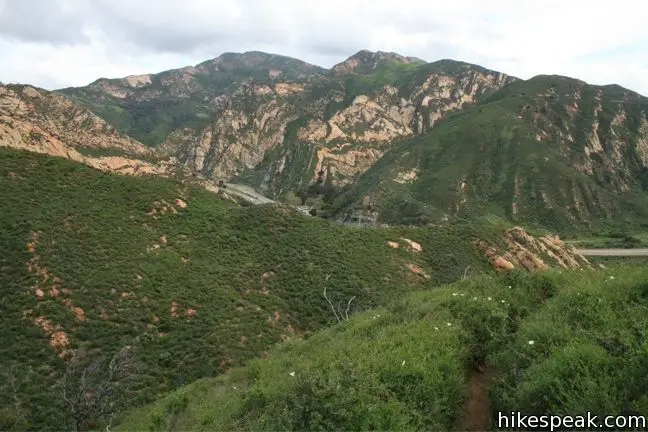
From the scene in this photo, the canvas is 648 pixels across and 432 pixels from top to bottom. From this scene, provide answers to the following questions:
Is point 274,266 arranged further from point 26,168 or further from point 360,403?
point 360,403

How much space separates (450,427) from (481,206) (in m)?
143

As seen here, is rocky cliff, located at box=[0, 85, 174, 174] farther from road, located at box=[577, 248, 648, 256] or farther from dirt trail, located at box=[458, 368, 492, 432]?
road, located at box=[577, 248, 648, 256]

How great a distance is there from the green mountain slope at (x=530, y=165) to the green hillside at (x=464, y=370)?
110 meters

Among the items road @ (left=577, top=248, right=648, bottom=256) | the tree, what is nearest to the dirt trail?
the tree

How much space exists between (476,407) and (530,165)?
523ft

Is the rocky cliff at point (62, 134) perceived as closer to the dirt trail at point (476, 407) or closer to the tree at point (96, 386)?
the tree at point (96, 386)

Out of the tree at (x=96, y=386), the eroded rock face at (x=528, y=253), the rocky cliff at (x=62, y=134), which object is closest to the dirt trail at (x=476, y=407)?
the tree at (x=96, y=386)

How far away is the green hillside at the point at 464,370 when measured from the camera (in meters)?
7.18

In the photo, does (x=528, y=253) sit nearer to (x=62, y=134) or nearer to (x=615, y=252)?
(x=615, y=252)

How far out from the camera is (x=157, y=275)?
2970 centimetres

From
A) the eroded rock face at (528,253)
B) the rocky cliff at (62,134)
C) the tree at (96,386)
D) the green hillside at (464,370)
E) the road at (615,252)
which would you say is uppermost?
the rocky cliff at (62,134)

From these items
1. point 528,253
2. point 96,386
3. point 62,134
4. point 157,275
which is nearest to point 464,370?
point 96,386

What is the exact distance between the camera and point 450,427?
8.11 metres

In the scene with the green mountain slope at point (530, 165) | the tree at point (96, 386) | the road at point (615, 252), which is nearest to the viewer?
the tree at point (96, 386)
